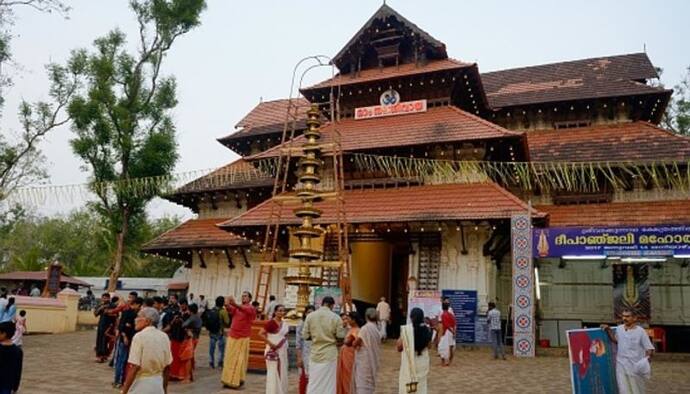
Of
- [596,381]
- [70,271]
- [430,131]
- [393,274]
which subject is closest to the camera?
[596,381]

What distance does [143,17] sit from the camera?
2509cm

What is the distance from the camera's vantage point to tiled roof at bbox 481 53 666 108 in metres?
20.5

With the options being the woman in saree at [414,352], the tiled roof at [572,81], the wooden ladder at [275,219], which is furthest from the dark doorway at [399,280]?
the woman in saree at [414,352]

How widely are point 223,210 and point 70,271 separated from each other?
3432cm

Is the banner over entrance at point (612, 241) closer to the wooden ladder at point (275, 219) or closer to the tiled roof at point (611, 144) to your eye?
the tiled roof at point (611, 144)

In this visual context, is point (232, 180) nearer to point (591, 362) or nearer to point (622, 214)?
point (622, 214)

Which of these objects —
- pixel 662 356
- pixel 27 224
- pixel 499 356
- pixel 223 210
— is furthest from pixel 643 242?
pixel 27 224

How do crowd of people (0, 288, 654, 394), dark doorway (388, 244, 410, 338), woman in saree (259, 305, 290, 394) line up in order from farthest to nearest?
dark doorway (388, 244, 410, 338) → woman in saree (259, 305, 290, 394) → crowd of people (0, 288, 654, 394)

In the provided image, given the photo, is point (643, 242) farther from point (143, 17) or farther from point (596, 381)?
point (143, 17)

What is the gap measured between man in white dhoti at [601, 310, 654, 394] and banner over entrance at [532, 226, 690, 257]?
6.24 meters

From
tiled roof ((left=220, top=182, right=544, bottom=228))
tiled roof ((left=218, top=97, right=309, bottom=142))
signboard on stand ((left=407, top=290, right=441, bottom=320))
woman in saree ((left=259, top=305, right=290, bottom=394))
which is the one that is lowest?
woman in saree ((left=259, top=305, right=290, bottom=394))

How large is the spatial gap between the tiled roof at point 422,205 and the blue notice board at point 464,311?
7.35ft

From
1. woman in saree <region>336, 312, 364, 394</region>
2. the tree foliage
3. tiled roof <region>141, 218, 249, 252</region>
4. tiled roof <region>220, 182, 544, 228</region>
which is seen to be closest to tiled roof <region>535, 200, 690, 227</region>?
tiled roof <region>220, 182, 544, 228</region>

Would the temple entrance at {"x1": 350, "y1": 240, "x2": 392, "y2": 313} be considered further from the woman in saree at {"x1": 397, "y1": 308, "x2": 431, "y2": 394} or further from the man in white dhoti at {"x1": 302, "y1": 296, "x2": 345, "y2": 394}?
the woman in saree at {"x1": 397, "y1": 308, "x2": 431, "y2": 394}
